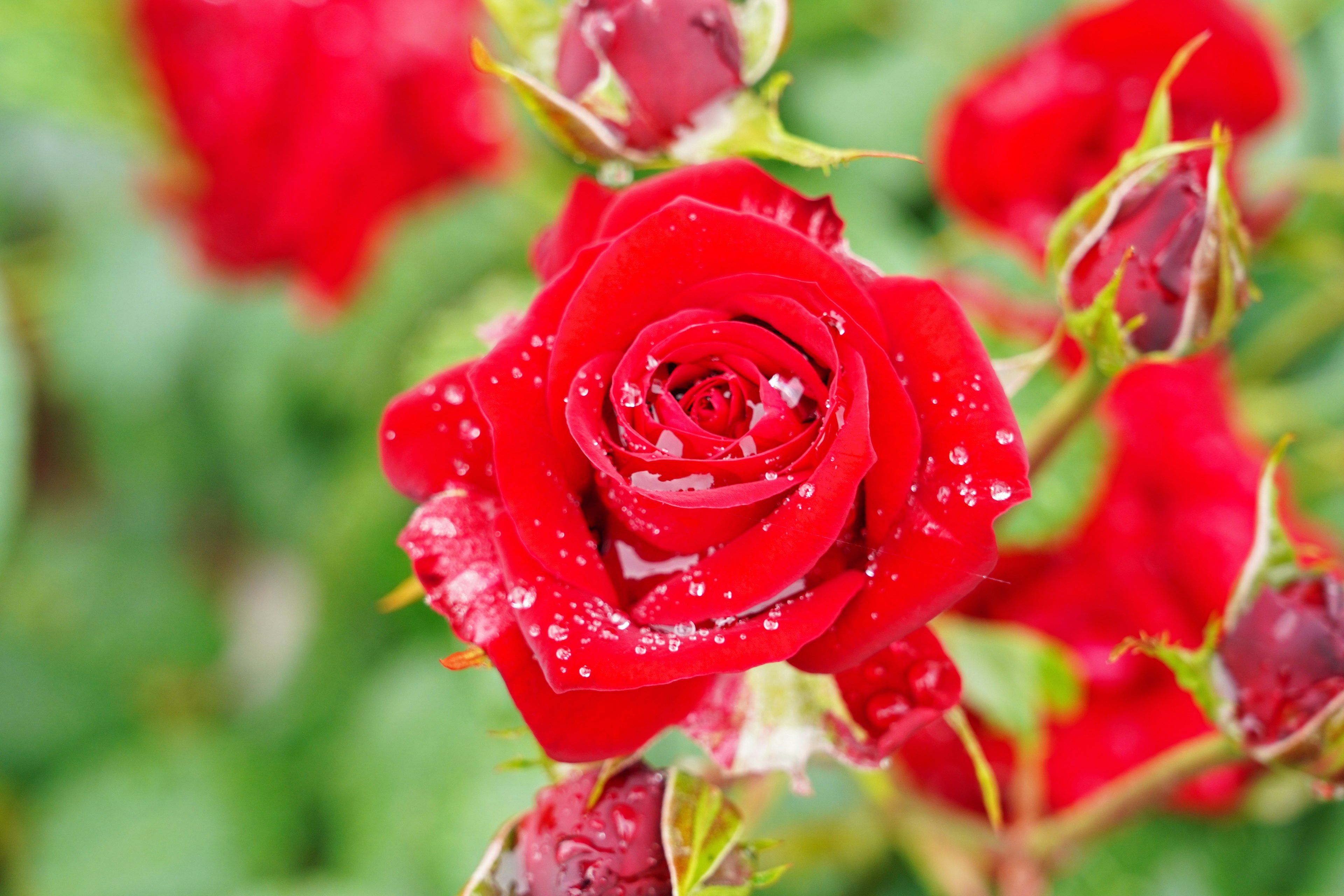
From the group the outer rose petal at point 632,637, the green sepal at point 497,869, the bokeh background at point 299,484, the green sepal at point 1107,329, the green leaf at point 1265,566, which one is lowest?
the bokeh background at point 299,484

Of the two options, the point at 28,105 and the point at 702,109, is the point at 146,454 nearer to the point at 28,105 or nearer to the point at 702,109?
the point at 28,105

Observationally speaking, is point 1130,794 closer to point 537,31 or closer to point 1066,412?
point 1066,412

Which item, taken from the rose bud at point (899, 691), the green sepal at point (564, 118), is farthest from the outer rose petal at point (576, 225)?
the rose bud at point (899, 691)

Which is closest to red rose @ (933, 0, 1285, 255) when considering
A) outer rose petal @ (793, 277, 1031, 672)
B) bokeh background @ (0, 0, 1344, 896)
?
bokeh background @ (0, 0, 1344, 896)

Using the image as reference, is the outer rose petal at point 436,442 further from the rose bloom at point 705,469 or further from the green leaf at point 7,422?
the green leaf at point 7,422

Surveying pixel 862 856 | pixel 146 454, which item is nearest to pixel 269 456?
pixel 146 454

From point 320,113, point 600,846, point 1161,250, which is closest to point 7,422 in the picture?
point 320,113
